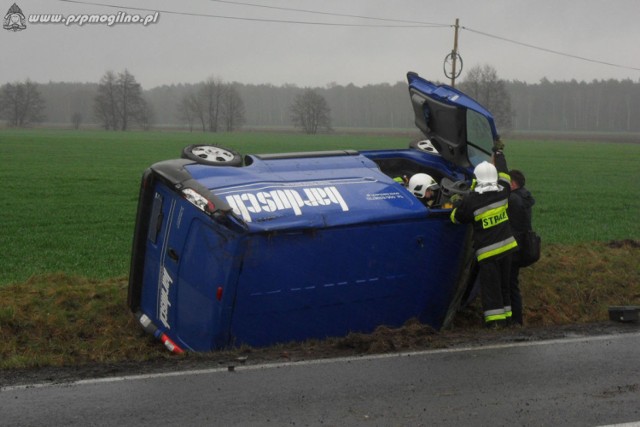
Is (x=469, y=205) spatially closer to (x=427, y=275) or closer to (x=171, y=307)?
(x=427, y=275)

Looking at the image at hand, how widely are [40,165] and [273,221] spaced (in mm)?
27420

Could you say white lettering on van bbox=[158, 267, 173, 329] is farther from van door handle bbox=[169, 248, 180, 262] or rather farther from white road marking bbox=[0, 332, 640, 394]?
white road marking bbox=[0, 332, 640, 394]

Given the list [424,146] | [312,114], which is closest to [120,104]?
[312,114]

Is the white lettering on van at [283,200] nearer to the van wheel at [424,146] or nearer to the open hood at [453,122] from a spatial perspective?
the open hood at [453,122]

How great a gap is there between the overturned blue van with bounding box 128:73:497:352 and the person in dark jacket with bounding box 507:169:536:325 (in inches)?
24.2

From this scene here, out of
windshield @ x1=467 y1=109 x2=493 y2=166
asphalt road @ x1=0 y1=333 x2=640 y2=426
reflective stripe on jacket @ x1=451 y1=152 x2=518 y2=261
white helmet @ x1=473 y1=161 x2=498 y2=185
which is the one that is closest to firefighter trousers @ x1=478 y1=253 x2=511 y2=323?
reflective stripe on jacket @ x1=451 y1=152 x2=518 y2=261

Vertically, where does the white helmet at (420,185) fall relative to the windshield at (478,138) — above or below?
below

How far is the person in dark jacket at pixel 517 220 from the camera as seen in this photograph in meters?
7.86

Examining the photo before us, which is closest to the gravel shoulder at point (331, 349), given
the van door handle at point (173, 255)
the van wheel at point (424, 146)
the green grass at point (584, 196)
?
the van door handle at point (173, 255)

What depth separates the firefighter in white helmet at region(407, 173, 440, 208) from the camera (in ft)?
25.2

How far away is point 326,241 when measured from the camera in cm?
633

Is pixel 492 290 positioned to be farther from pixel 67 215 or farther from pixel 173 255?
pixel 67 215

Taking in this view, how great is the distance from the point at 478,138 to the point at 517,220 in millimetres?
868

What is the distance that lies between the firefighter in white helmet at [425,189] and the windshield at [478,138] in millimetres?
587
